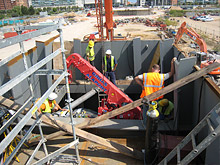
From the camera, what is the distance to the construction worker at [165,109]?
5.47m

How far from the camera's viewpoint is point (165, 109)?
5609 mm

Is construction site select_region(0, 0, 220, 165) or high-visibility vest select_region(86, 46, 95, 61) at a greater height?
high-visibility vest select_region(86, 46, 95, 61)

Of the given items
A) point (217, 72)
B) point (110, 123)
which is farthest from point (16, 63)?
point (217, 72)

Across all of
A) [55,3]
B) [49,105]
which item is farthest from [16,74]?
[55,3]

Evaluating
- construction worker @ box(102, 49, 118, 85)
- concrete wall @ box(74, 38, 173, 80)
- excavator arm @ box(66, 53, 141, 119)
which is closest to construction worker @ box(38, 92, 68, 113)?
excavator arm @ box(66, 53, 141, 119)

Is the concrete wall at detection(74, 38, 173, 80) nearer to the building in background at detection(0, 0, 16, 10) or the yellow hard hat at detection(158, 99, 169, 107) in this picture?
the yellow hard hat at detection(158, 99, 169, 107)

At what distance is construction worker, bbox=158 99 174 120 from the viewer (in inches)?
215

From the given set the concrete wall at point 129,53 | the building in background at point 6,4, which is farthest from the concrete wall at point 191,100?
the building in background at point 6,4

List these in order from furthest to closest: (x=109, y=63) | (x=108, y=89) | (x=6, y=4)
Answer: (x=6, y=4)
(x=109, y=63)
(x=108, y=89)

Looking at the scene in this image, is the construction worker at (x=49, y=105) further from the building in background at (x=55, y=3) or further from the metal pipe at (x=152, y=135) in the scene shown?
the building in background at (x=55, y=3)

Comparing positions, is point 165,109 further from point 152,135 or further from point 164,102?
point 152,135

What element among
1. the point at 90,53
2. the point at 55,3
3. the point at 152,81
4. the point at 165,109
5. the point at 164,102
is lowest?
the point at 165,109

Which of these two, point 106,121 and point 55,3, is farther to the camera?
point 55,3

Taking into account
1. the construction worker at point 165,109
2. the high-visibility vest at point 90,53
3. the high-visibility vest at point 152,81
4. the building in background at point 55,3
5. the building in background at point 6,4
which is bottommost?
the construction worker at point 165,109
